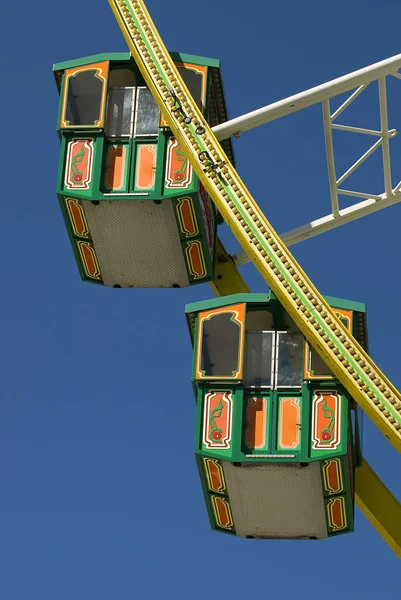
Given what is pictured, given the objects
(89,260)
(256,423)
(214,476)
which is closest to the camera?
(256,423)

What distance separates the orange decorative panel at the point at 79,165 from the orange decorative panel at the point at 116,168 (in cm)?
25

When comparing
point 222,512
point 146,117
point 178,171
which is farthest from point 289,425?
point 146,117

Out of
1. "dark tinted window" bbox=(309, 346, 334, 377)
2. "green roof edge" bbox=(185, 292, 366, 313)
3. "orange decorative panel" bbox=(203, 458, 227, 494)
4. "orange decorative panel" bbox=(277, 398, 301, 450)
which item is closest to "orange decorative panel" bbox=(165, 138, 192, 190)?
"green roof edge" bbox=(185, 292, 366, 313)

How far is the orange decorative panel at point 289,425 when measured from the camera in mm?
36375

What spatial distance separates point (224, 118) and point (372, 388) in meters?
6.20

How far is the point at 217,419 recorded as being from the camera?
36625 mm

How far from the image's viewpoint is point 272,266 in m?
36.5

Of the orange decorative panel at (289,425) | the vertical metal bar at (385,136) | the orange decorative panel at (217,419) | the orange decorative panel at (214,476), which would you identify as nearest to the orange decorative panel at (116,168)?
the orange decorative panel at (217,419)

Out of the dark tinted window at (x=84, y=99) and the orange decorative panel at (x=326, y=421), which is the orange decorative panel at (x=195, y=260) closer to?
the dark tinted window at (x=84, y=99)

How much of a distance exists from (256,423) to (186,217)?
3.42 meters

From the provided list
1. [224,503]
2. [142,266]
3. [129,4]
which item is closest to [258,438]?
[224,503]

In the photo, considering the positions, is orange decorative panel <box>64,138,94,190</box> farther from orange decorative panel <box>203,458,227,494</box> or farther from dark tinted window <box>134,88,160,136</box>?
orange decorative panel <box>203,458,227,494</box>

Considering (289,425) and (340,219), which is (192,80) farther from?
(289,425)

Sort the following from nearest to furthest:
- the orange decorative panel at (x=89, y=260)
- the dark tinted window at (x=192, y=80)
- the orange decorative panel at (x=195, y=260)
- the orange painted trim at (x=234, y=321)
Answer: the orange painted trim at (x=234, y=321), the orange decorative panel at (x=195, y=260), the dark tinted window at (x=192, y=80), the orange decorative panel at (x=89, y=260)
